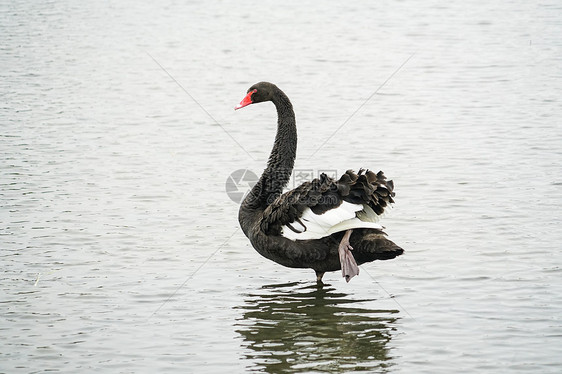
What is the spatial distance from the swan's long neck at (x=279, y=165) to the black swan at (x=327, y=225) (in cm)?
11

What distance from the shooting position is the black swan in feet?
19.6

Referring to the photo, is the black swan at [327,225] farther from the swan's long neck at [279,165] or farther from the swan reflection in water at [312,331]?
the swan reflection in water at [312,331]

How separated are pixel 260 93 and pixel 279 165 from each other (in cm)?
67

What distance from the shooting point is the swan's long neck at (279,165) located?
22.9 ft

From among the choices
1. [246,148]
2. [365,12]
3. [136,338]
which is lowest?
[365,12]

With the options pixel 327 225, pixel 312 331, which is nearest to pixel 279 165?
pixel 327 225

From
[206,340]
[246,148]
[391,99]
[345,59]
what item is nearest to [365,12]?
[345,59]

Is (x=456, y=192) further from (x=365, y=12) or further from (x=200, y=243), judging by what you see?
(x=365, y=12)

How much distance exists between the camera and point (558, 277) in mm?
6340

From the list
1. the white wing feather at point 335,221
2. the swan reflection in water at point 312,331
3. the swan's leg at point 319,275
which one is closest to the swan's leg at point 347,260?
the white wing feather at point 335,221

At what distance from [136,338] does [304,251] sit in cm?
146

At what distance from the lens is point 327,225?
6023 millimetres

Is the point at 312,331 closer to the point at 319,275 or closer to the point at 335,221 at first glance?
the point at 335,221

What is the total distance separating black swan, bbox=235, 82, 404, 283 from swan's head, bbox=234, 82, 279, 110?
0.95 m
